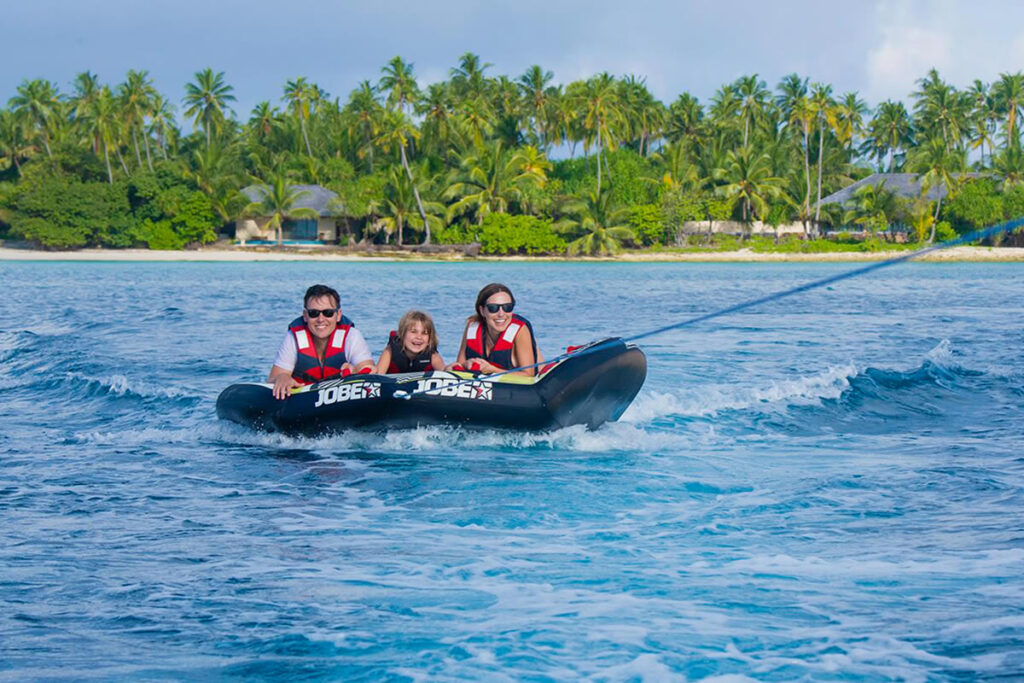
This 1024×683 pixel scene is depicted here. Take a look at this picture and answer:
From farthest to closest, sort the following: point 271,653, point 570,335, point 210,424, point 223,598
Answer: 1. point 570,335
2. point 210,424
3. point 223,598
4. point 271,653

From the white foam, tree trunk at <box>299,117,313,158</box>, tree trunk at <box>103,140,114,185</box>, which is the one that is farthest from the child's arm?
tree trunk at <box>299,117,313,158</box>

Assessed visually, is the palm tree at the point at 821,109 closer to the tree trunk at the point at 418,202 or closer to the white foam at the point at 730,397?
the tree trunk at the point at 418,202

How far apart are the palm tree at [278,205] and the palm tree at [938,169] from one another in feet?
97.7

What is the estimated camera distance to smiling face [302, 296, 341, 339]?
7488mm

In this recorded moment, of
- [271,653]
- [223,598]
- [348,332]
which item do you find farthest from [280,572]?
[348,332]

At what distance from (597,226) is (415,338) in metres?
45.3

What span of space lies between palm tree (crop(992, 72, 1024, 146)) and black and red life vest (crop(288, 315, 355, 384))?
214 ft

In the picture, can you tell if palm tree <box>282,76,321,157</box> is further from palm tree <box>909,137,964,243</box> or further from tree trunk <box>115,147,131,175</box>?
palm tree <box>909,137,964,243</box>

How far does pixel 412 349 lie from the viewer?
→ 7805 mm

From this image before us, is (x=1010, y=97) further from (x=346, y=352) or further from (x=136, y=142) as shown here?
(x=346, y=352)

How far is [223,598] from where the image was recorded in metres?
4.54

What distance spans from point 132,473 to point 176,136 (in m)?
64.0

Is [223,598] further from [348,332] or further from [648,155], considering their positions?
[648,155]

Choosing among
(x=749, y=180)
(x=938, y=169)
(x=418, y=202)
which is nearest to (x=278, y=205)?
(x=418, y=202)
